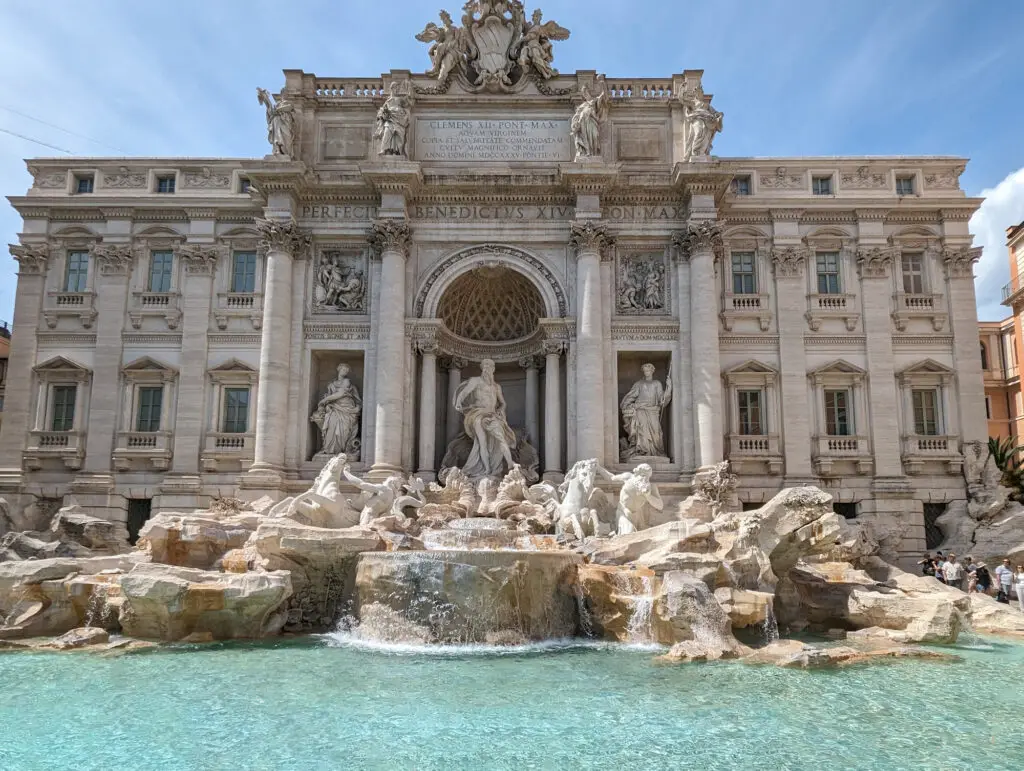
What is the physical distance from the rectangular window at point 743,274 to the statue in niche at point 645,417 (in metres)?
3.88

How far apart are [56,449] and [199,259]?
286 inches

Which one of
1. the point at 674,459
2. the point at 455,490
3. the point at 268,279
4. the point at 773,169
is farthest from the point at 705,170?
the point at 268,279

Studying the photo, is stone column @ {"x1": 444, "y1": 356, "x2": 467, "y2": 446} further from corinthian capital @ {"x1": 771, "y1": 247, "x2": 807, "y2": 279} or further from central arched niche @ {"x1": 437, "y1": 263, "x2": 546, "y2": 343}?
corinthian capital @ {"x1": 771, "y1": 247, "x2": 807, "y2": 279}

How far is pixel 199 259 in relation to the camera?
24.3 metres

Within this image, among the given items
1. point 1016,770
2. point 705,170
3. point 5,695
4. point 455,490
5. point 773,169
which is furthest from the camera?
point 773,169

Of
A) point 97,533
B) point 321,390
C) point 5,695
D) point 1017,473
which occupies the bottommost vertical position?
point 5,695

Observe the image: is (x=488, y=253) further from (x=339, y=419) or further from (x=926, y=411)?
(x=926, y=411)

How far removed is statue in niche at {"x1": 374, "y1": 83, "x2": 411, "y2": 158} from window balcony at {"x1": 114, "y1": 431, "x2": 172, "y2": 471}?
11025mm

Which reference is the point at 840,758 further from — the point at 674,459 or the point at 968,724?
the point at 674,459

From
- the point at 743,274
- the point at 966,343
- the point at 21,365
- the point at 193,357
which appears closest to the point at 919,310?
the point at 966,343

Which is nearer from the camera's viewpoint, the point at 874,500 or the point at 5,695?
the point at 5,695

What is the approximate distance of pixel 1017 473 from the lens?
26.1 m

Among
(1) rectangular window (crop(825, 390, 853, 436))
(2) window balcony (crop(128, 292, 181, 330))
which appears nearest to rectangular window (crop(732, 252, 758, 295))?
(1) rectangular window (crop(825, 390, 853, 436))

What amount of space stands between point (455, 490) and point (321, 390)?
6.09 metres
